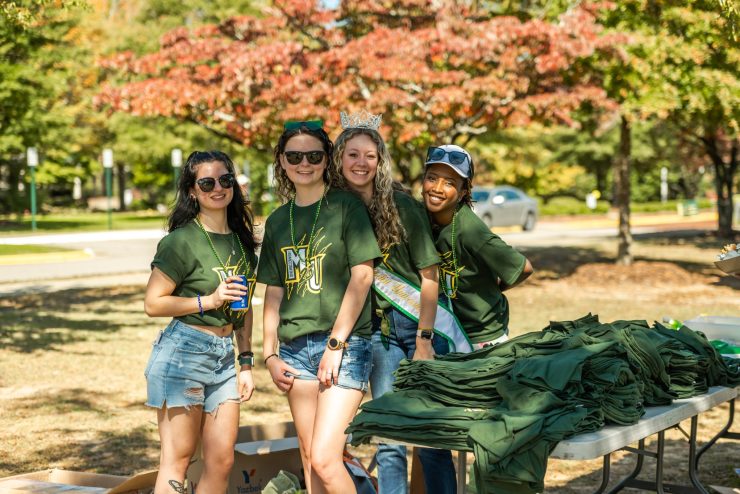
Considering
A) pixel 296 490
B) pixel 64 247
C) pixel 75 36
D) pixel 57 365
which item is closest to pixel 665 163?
pixel 75 36

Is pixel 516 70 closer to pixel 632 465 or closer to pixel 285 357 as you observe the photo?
pixel 632 465

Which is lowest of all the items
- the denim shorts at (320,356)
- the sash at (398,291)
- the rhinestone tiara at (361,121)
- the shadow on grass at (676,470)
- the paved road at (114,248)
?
the paved road at (114,248)

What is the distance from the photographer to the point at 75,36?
43.9 metres

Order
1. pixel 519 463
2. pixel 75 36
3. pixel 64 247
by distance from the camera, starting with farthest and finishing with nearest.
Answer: pixel 75 36 < pixel 64 247 < pixel 519 463


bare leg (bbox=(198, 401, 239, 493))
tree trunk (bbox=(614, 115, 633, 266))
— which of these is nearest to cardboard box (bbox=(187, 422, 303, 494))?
bare leg (bbox=(198, 401, 239, 493))

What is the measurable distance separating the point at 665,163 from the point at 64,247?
3440 centimetres

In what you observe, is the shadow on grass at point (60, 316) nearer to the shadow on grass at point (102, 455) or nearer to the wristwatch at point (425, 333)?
the shadow on grass at point (102, 455)

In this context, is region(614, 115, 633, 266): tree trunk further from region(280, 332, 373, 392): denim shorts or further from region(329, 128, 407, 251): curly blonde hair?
region(280, 332, 373, 392): denim shorts

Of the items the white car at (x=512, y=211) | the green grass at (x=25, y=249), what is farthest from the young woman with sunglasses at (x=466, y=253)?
the white car at (x=512, y=211)

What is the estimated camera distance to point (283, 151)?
13.3 ft

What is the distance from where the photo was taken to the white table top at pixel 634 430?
3199mm

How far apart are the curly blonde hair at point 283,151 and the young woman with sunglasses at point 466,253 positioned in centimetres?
47

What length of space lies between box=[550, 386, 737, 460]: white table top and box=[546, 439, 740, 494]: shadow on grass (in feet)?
5.23

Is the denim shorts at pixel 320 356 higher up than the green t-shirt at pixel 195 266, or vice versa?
the green t-shirt at pixel 195 266
